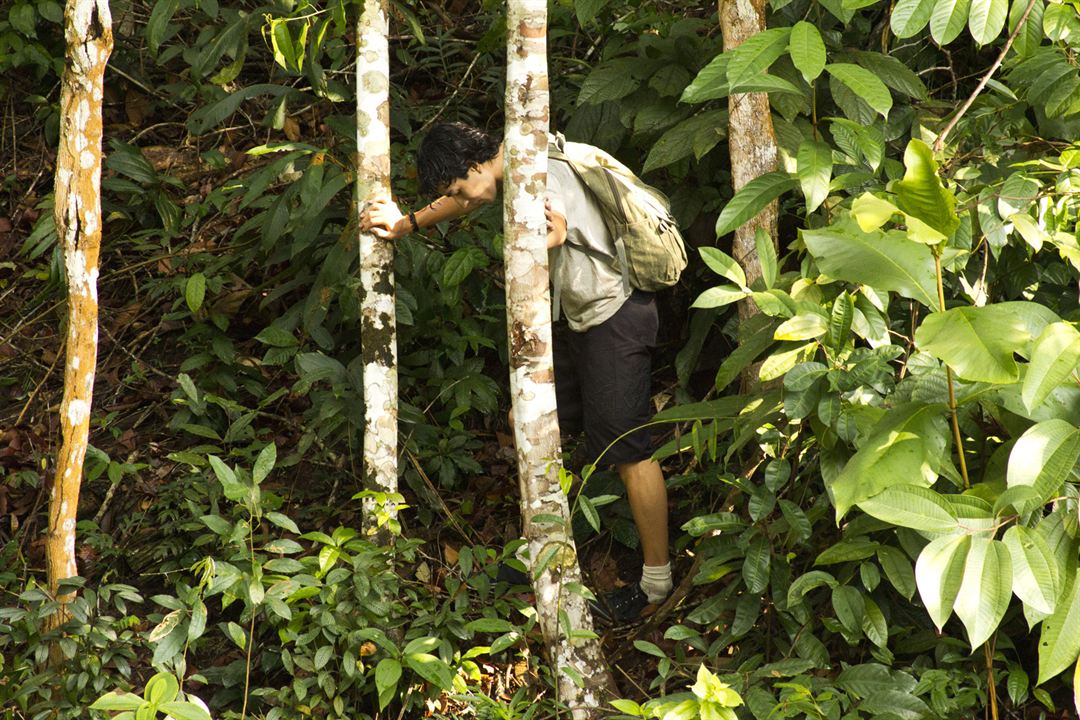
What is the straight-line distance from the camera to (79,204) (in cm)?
323

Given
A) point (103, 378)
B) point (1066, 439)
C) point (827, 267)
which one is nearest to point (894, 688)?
point (1066, 439)

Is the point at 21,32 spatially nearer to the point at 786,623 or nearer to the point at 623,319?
the point at 623,319

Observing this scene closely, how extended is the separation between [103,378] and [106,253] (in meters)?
0.86

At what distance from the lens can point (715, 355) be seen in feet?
15.0

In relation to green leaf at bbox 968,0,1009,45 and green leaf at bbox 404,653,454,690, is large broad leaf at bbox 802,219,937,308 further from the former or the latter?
green leaf at bbox 404,653,454,690

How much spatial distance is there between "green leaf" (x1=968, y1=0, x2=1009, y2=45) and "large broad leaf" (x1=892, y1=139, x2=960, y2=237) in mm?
707

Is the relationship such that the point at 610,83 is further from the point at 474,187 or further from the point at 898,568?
the point at 898,568

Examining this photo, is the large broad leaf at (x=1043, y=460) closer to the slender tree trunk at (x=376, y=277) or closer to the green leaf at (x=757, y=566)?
the green leaf at (x=757, y=566)

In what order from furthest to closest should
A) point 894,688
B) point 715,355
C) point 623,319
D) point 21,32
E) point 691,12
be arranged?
point 21,32 < point 691,12 < point 715,355 < point 623,319 < point 894,688

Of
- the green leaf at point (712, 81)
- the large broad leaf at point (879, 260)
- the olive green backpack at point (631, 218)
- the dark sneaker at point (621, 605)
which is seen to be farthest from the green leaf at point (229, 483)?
the large broad leaf at point (879, 260)

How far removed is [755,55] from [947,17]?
50 centimetres

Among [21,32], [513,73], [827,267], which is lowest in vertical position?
[827,267]

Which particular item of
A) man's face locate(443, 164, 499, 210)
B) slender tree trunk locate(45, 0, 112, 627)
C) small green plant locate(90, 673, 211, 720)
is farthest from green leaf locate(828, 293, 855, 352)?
slender tree trunk locate(45, 0, 112, 627)

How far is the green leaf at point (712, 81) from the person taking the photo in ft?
9.16
